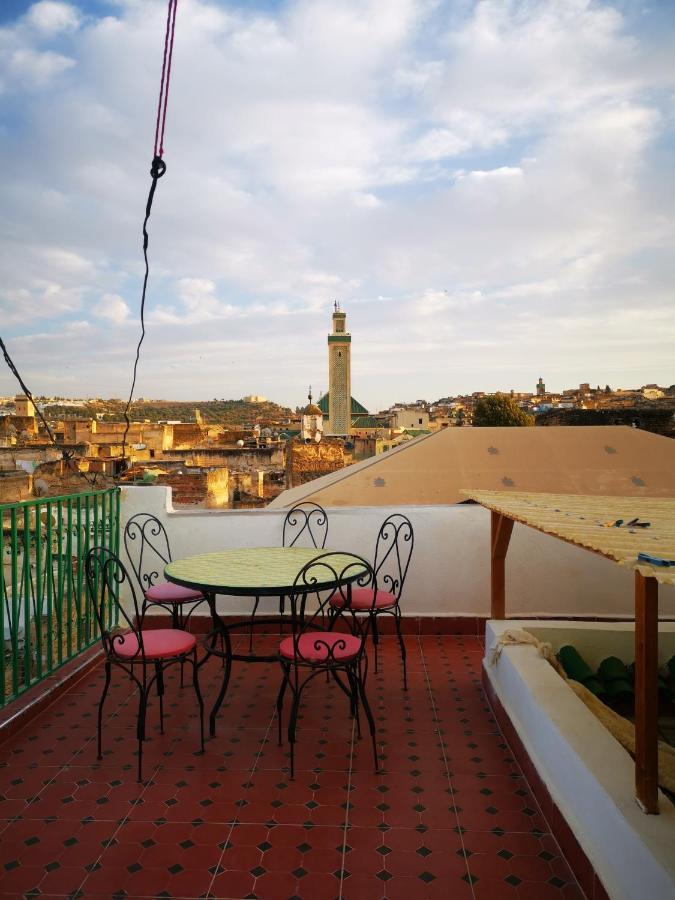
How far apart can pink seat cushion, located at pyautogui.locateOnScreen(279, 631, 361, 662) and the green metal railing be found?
3.64 ft

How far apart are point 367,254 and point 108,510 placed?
11.0 meters

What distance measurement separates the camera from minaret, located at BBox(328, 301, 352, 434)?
55656 mm

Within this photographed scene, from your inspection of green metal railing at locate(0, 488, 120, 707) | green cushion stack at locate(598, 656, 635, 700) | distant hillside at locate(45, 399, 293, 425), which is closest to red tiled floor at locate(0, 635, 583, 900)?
green metal railing at locate(0, 488, 120, 707)

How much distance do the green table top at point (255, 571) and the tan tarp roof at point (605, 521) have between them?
76 centimetres

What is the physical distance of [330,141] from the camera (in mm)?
6863

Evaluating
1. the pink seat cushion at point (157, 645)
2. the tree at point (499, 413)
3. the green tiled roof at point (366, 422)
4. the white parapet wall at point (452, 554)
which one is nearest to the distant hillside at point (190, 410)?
the green tiled roof at point (366, 422)

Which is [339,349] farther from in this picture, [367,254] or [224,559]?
[224,559]

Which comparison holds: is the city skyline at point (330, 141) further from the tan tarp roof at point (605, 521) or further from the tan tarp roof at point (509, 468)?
the tan tarp roof at point (605, 521)

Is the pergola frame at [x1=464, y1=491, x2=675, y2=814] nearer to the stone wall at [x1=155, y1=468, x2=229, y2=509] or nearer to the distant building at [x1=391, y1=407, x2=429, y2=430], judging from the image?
the stone wall at [x1=155, y1=468, x2=229, y2=509]

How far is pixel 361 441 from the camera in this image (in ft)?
96.9

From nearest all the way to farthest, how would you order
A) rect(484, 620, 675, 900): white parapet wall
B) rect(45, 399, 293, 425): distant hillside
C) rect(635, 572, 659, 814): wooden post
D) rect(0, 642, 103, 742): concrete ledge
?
rect(484, 620, 675, 900): white parapet wall < rect(635, 572, 659, 814): wooden post < rect(0, 642, 103, 742): concrete ledge < rect(45, 399, 293, 425): distant hillside

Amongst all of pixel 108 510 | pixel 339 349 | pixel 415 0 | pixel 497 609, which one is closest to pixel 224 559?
pixel 108 510

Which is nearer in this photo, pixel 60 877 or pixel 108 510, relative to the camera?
pixel 60 877

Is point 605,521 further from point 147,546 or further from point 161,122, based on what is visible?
point 161,122
